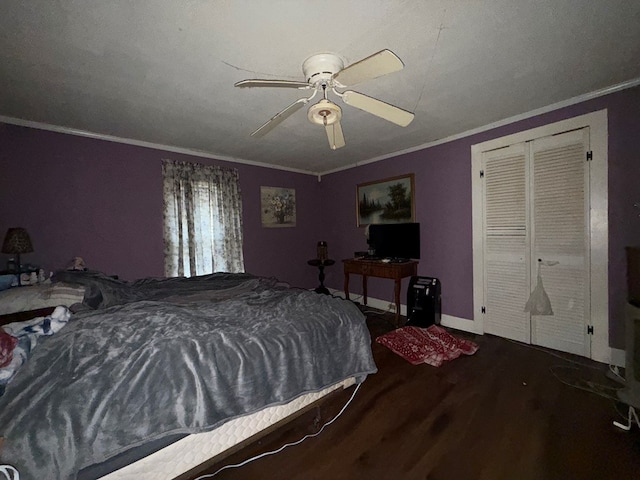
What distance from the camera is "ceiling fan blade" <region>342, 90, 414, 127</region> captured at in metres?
1.62

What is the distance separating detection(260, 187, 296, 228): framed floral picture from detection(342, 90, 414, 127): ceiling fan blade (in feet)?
Result: 9.76

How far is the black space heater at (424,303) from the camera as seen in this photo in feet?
10.8

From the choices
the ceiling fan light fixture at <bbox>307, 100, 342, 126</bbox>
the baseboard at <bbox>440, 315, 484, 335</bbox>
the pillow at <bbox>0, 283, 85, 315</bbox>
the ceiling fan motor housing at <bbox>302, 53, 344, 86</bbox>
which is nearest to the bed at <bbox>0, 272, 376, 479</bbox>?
the pillow at <bbox>0, 283, 85, 315</bbox>

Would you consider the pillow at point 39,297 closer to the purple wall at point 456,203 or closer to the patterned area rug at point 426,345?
the patterned area rug at point 426,345

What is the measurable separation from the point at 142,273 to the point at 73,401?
106 inches

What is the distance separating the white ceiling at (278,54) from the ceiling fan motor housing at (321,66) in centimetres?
5

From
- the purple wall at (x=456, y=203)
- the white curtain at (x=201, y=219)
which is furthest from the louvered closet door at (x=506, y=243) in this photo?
the white curtain at (x=201, y=219)

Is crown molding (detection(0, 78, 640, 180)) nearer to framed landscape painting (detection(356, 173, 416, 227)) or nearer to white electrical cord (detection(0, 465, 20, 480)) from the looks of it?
framed landscape painting (detection(356, 173, 416, 227))

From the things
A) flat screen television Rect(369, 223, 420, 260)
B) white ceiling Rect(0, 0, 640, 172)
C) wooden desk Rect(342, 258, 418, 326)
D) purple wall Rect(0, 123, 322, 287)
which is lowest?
wooden desk Rect(342, 258, 418, 326)

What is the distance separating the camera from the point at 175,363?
1.21m

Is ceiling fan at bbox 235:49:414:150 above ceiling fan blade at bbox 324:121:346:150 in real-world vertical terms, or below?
above

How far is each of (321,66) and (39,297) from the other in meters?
2.60

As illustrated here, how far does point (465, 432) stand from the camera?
1608 mm

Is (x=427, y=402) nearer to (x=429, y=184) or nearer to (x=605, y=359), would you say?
(x=605, y=359)
